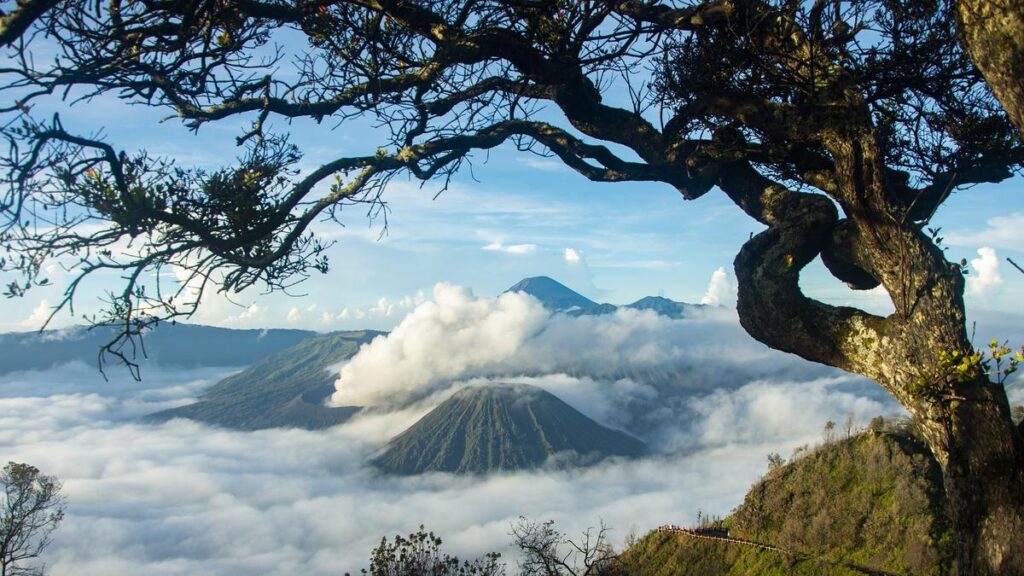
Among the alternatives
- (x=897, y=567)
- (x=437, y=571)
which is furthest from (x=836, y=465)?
(x=437, y=571)

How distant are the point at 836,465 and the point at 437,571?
990 cm

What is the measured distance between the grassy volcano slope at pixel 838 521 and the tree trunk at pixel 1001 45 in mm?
10022

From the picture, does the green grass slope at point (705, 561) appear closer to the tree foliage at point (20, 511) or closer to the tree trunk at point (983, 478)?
the tree trunk at point (983, 478)

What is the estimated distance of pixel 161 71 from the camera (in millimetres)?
5723

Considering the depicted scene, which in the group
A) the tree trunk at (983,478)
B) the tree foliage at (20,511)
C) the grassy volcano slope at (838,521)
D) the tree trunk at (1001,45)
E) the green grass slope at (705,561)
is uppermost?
the tree trunk at (1001,45)

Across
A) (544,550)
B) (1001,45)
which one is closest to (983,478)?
(1001,45)

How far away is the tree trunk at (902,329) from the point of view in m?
4.03

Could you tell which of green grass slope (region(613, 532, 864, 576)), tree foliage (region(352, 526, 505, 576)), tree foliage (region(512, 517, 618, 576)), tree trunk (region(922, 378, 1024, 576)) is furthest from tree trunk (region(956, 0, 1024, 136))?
green grass slope (region(613, 532, 864, 576))

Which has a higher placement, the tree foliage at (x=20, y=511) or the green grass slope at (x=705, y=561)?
the green grass slope at (x=705, y=561)

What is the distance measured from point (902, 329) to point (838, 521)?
10.5m

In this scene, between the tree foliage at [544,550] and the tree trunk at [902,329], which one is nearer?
the tree trunk at [902,329]

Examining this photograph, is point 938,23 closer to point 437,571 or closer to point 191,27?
point 191,27

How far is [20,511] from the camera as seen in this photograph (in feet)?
110

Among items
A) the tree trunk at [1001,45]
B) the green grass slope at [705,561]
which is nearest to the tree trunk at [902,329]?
the tree trunk at [1001,45]
